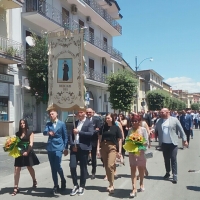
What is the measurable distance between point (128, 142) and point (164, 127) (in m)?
1.93

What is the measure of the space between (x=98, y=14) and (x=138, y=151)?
2682 cm

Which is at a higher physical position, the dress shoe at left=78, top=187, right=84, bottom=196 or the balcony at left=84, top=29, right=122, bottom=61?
the balcony at left=84, top=29, right=122, bottom=61

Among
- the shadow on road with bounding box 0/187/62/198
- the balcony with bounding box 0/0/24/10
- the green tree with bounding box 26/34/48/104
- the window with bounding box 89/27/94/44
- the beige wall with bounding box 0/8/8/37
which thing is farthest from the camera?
the window with bounding box 89/27/94/44

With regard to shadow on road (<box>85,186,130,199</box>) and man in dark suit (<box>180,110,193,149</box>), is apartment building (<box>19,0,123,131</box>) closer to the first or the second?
man in dark suit (<box>180,110,193,149</box>)

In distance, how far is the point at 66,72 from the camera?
757cm

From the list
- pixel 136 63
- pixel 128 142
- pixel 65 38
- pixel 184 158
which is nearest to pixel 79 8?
pixel 136 63

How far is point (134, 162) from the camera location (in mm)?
6797

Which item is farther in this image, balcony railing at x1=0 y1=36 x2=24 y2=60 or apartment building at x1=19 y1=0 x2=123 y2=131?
apartment building at x1=19 y1=0 x2=123 y2=131

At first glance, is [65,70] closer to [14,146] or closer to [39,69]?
[14,146]

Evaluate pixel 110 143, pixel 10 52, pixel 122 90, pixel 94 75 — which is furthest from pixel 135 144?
pixel 94 75

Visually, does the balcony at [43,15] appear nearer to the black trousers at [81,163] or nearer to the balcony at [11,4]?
the balcony at [11,4]

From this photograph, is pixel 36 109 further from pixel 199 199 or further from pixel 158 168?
pixel 199 199

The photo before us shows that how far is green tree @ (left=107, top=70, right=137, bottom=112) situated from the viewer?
29.3 metres

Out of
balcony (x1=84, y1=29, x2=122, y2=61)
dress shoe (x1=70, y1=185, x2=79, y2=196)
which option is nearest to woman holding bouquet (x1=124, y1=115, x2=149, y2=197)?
dress shoe (x1=70, y1=185, x2=79, y2=196)
